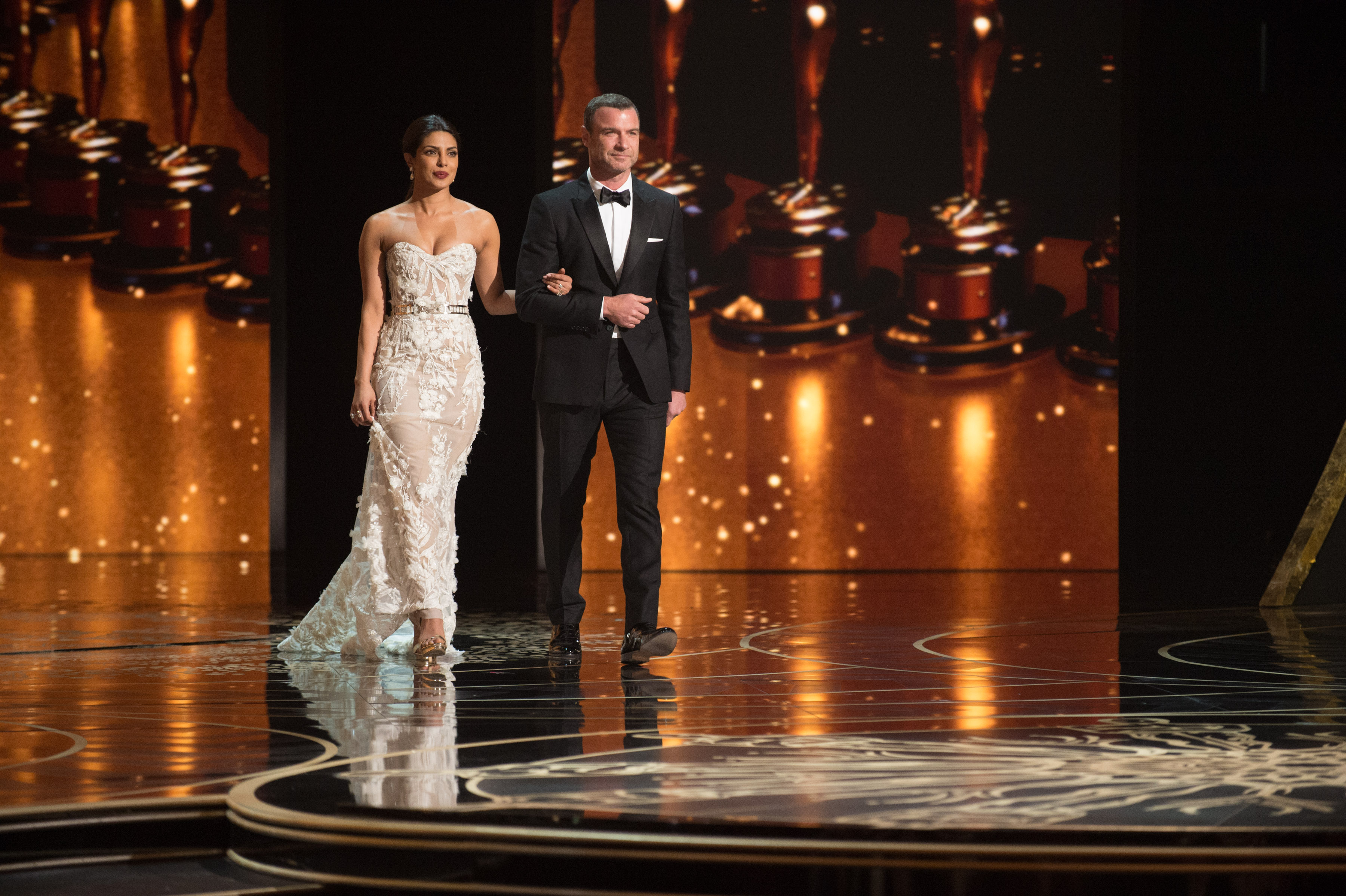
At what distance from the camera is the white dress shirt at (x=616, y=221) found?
3.61 m

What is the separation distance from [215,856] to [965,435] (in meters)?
5.86

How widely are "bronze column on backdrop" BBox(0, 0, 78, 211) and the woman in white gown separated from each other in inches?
221

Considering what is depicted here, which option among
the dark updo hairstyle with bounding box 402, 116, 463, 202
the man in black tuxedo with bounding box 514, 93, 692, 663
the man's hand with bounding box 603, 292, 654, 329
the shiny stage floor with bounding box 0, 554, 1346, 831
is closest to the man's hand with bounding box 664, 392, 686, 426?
the man in black tuxedo with bounding box 514, 93, 692, 663

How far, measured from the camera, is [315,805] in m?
1.90

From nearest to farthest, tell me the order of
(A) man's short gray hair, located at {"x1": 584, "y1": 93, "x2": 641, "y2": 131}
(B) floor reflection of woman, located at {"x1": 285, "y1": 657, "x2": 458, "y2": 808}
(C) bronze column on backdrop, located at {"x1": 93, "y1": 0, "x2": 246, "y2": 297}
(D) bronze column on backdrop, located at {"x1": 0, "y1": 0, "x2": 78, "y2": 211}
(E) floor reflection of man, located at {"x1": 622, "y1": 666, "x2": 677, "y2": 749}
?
(B) floor reflection of woman, located at {"x1": 285, "y1": 657, "x2": 458, "y2": 808}
(E) floor reflection of man, located at {"x1": 622, "y1": 666, "x2": 677, "y2": 749}
(A) man's short gray hair, located at {"x1": 584, "y1": 93, "x2": 641, "y2": 131}
(D) bronze column on backdrop, located at {"x1": 0, "y1": 0, "x2": 78, "y2": 211}
(C) bronze column on backdrop, located at {"x1": 93, "y1": 0, "x2": 246, "y2": 297}

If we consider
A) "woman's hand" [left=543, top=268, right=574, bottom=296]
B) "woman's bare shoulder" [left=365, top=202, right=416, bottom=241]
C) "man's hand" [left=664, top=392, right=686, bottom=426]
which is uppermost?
"woman's bare shoulder" [left=365, top=202, right=416, bottom=241]

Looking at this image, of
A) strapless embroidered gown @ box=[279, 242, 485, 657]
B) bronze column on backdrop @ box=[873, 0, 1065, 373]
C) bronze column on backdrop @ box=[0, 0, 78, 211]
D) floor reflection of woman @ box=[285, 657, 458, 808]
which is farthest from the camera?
bronze column on backdrop @ box=[0, 0, 78, 211]

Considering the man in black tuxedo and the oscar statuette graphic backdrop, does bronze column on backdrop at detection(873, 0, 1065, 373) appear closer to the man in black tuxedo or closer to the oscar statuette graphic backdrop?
the oscar statuette graphic backdrop

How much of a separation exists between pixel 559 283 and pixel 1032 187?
175 inches

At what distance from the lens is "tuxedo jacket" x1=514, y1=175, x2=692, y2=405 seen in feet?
11.7

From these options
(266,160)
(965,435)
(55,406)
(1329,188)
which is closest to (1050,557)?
(965,435)

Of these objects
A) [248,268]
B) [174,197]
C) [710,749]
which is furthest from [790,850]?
[174,197]

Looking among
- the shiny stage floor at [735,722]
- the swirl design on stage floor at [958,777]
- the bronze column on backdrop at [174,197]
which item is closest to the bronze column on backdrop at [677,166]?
the shiny stage floor at [735,722]

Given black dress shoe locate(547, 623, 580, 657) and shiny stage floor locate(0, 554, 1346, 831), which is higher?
black dress shoe locate(547, 623, 580, 657)
